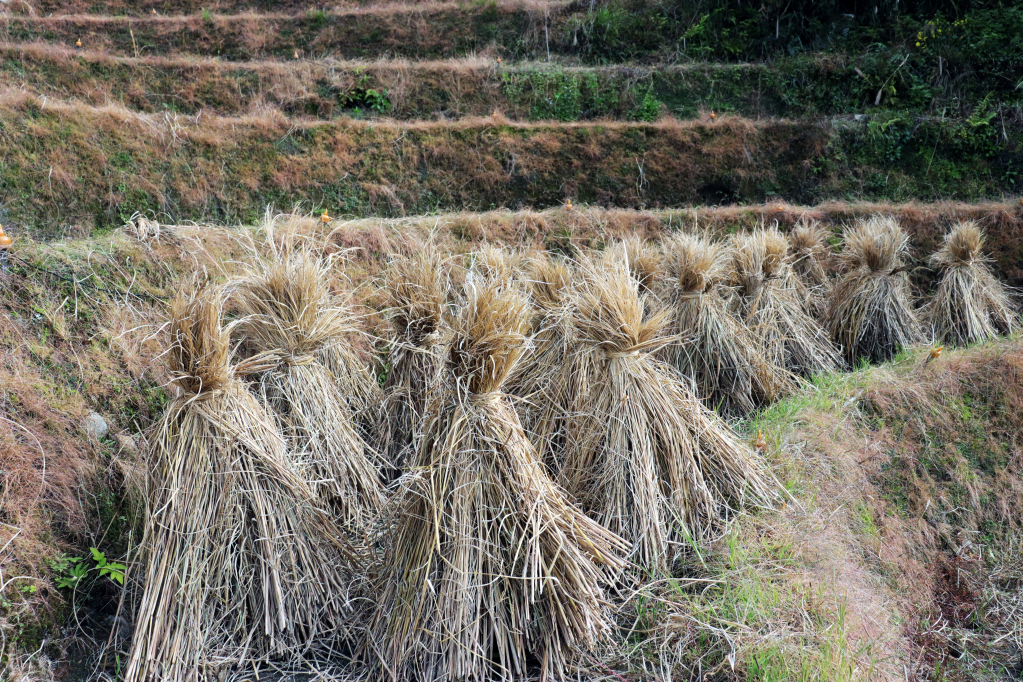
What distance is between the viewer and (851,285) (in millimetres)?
6602

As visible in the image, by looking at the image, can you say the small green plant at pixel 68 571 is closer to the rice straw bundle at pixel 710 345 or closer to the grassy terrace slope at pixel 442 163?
the grassy terrace slope at pixel 442 163

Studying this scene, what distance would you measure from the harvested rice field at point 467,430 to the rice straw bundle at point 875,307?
4cm

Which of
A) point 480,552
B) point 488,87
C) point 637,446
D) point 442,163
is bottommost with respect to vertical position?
point 442,163

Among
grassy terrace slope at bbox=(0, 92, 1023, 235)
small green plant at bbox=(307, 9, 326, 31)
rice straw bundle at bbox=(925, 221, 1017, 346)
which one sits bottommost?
rice straw bundle at bbox=(925, 221, 1017, 346)

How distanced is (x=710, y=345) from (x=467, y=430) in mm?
3350

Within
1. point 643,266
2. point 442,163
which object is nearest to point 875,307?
point 643,266

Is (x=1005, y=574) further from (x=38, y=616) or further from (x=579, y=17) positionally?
(x=579, y=17)

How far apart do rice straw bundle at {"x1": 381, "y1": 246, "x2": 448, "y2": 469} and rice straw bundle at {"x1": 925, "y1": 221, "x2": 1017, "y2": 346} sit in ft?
18.2

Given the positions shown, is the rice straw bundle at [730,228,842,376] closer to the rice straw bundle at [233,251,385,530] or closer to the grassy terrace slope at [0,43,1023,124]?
the rice straw bundle at [233,251,385,530]

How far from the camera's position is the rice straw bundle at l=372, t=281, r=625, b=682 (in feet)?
8.11

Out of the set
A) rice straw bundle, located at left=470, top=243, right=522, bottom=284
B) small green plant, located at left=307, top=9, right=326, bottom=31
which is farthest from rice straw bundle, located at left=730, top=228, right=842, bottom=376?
small green plant, located at left=307, top=9, right=326, bottom=31

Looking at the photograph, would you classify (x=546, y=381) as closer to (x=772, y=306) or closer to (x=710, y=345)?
(x=710, y=345)

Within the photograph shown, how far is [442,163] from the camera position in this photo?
9.23m

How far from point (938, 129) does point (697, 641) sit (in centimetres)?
1080
